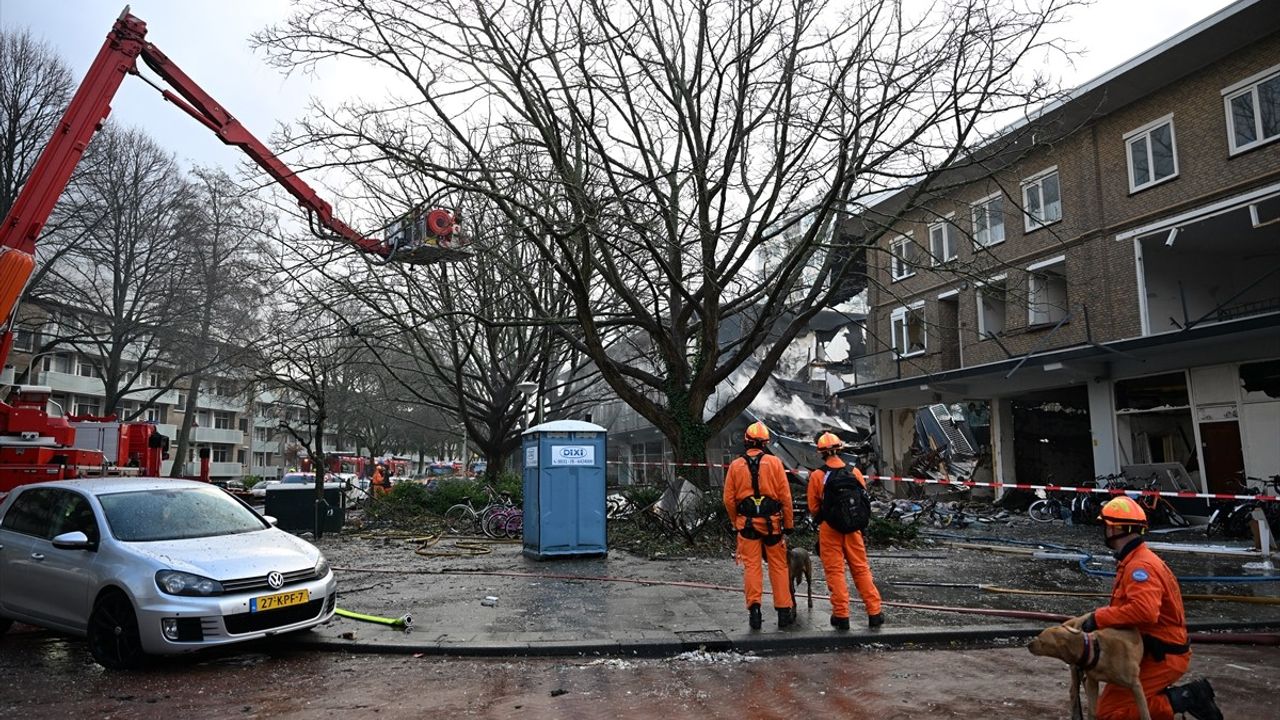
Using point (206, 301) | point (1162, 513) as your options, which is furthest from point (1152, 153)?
point (206, 301)

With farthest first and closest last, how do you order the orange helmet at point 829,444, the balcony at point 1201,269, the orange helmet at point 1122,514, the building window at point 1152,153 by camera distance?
the building window at point 1152,153 < the balcony at point 1201,269 < the orange helmet at point 829,444 < the orange helmet at point 1122,514

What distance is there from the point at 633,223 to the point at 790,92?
4470mm

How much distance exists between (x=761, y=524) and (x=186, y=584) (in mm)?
4747

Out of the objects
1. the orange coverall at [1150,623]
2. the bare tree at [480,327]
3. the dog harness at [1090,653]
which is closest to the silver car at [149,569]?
the dog harness at [1090,653]

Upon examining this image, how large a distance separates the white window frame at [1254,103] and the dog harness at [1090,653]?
16130 mm

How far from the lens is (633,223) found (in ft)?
35.9

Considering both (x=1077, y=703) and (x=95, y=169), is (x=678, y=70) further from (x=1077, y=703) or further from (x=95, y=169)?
(x=95, y=169)

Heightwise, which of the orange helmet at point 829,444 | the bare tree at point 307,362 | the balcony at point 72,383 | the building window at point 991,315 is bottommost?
the orange helmet at point 829,444

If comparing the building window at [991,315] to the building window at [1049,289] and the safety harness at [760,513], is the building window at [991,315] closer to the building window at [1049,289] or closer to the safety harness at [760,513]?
the building window at [1049,289]

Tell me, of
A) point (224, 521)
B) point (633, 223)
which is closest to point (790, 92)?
point (633, 223)

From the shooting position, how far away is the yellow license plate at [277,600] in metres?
6.30

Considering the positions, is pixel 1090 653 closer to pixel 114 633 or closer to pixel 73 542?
pixel 114 633

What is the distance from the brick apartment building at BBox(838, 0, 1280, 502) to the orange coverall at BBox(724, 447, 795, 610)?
6.40 m

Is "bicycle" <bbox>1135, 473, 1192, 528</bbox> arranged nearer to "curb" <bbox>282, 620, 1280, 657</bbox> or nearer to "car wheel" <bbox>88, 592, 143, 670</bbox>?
"curb" <bbox>282, 620, 1280, 657</bbox>
